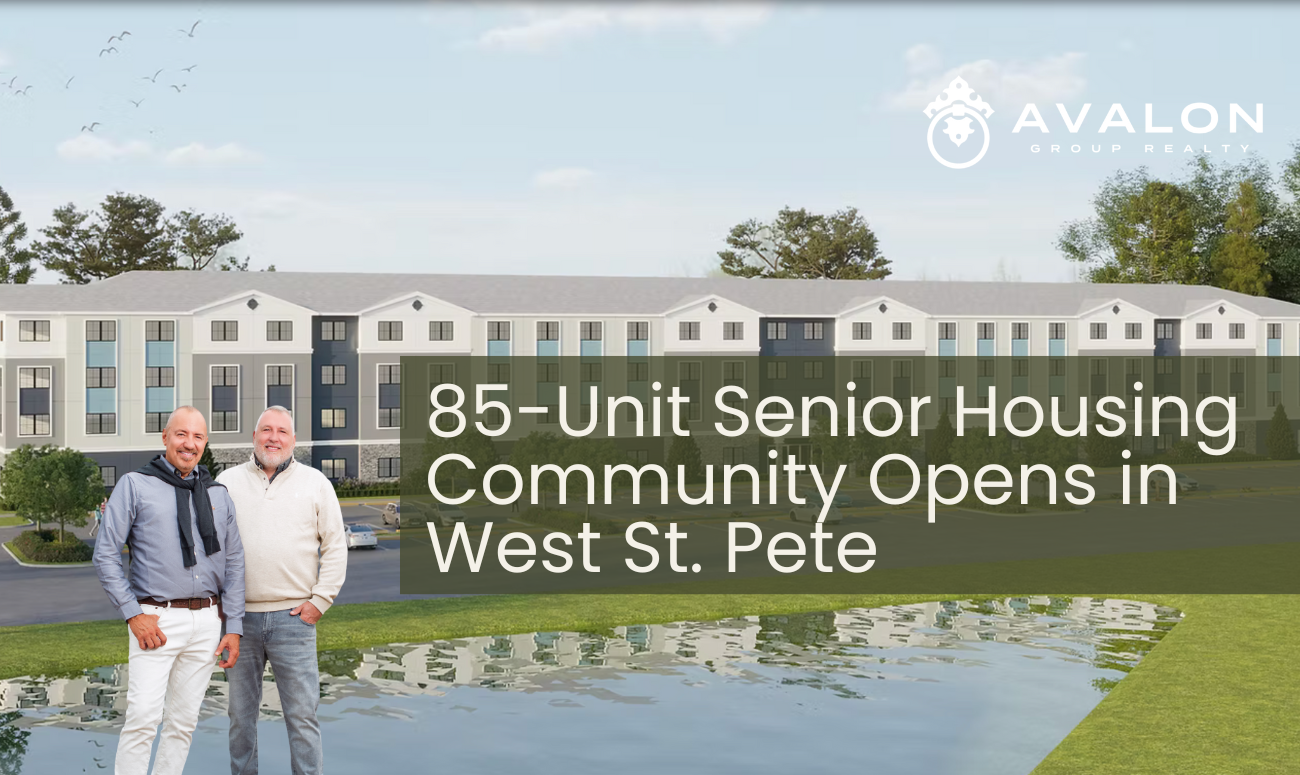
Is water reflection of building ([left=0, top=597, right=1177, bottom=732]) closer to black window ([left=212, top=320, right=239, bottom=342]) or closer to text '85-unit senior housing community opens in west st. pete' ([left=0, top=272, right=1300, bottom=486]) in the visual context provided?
text '85-unit senior housing community opens in west st. pete' ([left=0, top=272, right=1300, bottom=486])

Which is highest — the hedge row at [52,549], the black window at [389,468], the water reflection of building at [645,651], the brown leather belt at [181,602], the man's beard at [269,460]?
the man's beard at [269,460]

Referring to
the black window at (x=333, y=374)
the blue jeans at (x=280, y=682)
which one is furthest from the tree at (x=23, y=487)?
the blue jeans at (x=280, y=682)

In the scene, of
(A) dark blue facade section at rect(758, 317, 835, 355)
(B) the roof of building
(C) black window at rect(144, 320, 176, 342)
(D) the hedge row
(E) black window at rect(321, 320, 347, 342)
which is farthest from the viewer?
(A) dark blue facade section at rect(758, 317, 835, 355)

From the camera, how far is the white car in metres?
53.0

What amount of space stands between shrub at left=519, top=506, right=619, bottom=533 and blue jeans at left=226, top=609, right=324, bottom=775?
38.7 metres

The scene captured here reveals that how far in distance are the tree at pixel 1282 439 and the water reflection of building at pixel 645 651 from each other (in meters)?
59.4

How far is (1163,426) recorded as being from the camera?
8494 cm

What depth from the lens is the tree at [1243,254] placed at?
10125cm

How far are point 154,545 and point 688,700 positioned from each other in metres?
12.3

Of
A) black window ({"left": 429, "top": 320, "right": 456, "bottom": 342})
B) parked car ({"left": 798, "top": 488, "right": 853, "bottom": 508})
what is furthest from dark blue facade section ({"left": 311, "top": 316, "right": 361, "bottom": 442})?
parked car ({"left": 798, "top": 488, "right": 853, "bottom": 508})

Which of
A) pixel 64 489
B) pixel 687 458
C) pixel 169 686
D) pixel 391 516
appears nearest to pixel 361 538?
pixel 391 516

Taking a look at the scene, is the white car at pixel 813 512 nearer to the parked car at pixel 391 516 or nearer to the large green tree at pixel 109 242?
the parked car at pixel 391 516

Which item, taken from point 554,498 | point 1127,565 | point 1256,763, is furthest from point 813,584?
point 554,498

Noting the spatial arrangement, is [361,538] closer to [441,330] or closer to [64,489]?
[64,489]
